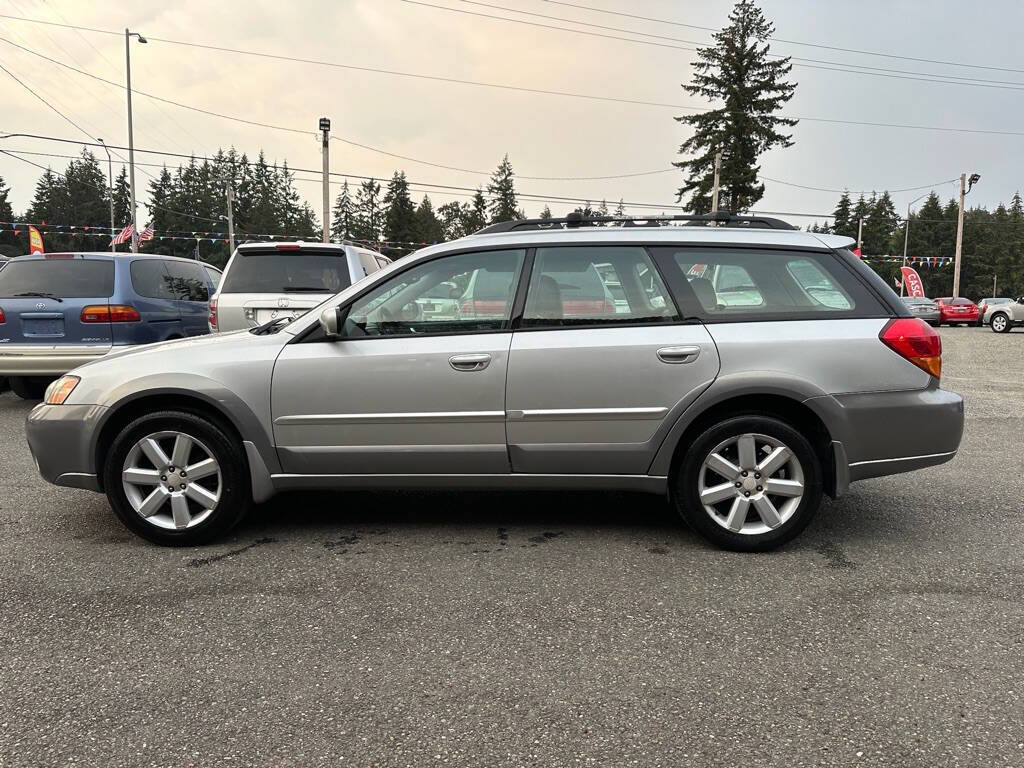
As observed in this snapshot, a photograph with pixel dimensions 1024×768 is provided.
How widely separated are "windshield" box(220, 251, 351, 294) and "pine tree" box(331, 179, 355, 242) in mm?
98943

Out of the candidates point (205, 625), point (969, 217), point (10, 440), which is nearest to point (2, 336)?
point (10, 440)

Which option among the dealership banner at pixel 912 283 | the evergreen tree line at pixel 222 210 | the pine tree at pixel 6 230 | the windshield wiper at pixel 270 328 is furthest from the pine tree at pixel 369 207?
the windshield wiper at pixel 270 328

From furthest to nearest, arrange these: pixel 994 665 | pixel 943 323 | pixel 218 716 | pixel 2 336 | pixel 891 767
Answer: pixel 943 323
pixel 2 336
pixel 994 665
pixel 218 716
pixel 891 767

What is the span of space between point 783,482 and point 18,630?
352cm

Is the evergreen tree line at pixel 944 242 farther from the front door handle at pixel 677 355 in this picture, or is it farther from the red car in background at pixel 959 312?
the front door handle at pixel 677 355

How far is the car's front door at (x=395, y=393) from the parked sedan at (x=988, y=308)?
35.9 m

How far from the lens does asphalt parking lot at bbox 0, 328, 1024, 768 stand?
228 cm

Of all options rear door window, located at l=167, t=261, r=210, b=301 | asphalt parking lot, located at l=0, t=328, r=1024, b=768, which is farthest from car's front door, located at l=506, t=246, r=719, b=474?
rear door window, located at l=167, t=261, r=210, b=301

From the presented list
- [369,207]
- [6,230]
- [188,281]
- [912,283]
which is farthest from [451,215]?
[188,281]

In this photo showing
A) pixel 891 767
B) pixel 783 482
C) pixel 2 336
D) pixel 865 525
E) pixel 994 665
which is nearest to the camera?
pixel 891 767

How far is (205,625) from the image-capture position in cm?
304

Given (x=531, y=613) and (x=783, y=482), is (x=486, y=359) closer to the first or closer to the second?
(x=531, y=613)

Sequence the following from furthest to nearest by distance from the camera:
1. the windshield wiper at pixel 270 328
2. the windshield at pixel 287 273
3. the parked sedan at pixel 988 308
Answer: the parked sedan at pixel 988 308
the windshield at pixel 287 273
the windshield wiper at pixel 270 328

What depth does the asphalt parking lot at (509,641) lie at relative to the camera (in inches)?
89.7
